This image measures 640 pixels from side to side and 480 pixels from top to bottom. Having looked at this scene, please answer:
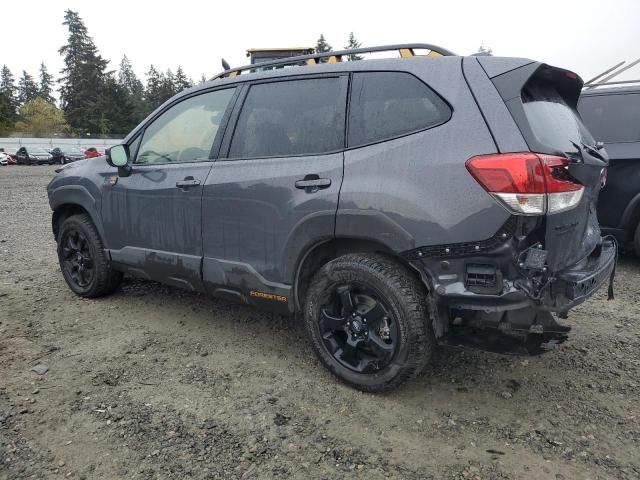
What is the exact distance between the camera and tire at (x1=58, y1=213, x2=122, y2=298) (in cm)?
423

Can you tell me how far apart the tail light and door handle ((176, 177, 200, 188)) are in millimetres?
1924

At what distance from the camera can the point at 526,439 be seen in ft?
7.90

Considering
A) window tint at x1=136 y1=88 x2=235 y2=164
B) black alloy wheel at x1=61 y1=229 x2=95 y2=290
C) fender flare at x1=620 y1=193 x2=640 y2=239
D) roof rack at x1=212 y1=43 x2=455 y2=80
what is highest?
roof rack at x1=212 y1=43 x2=455 y2=80

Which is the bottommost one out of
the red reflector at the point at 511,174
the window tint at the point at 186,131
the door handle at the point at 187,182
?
the door handle at the point at 187,182

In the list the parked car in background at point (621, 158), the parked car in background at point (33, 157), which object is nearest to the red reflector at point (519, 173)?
the parked car in background at point (621, 158)

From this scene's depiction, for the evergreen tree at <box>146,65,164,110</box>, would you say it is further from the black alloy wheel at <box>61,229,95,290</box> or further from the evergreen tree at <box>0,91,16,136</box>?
the black alloy wheel at <box>61,229,95,290</box>

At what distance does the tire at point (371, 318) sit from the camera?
100 inches

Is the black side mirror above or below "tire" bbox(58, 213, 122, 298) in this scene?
above

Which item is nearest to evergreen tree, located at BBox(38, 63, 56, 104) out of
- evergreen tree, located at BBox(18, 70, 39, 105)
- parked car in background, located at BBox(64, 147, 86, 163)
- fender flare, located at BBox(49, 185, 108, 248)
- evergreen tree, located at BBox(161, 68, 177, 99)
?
evergreen tree, located at BBox(18, 70, 39, 105)

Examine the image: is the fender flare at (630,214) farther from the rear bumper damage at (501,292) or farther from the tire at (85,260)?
the tire at (85,260)

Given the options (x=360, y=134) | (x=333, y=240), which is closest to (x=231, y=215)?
(x=333, y=240)

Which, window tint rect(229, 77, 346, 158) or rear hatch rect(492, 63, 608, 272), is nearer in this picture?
rear hatch rect(492, 63, 608, 272)

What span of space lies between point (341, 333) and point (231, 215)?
105 centimetres

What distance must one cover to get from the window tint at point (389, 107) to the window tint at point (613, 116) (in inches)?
145
